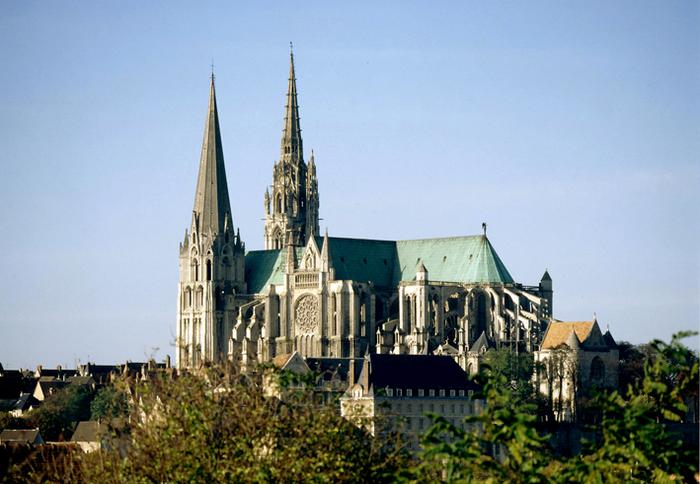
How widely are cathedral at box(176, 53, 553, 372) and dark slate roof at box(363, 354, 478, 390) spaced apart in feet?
61.8

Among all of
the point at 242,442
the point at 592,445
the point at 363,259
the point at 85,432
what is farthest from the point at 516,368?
the point at 592,445

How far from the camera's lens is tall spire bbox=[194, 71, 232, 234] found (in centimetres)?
15512

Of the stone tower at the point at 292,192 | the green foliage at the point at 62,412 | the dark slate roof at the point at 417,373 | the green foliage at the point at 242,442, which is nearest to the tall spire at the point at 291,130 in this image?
the stone tower at the point at 292,192

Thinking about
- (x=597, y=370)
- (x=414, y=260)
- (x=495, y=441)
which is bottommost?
(x=495, y=441)

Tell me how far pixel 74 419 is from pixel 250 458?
89.8 metres

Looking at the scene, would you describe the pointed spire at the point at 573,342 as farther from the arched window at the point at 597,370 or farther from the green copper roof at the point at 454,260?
the green copper roof at the point at 454,260

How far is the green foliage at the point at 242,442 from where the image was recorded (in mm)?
46656

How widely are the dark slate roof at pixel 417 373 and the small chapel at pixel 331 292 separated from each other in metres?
19.1

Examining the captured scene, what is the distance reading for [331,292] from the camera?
14300 centimetres

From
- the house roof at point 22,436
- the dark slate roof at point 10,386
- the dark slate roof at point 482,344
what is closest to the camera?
the house roof at point 22,436

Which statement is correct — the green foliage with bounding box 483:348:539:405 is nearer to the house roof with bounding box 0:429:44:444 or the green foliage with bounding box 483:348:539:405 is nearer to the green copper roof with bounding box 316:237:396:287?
the green copper roof with bounding box 316:237:396:287

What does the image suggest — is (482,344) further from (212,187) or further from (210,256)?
(212,187)

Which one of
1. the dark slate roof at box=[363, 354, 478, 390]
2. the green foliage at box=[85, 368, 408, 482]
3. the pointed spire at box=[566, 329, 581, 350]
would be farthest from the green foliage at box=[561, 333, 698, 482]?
the pointed spire at box=[566, 329, 581, 350]

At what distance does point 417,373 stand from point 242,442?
6250 cm
